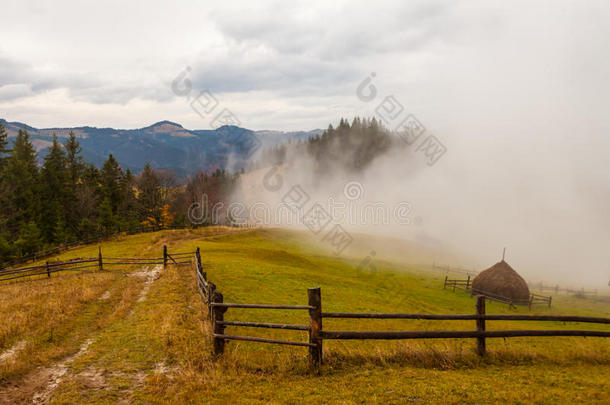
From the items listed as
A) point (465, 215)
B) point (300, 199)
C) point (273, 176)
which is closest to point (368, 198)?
point (300, 199)

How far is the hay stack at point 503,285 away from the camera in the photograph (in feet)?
148

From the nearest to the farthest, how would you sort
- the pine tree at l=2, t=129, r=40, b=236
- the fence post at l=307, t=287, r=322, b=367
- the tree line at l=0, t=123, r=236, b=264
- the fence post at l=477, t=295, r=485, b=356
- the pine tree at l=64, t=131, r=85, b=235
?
the fence post at l=307, t=287, r=322, b=367, the fence post at l=477, t=295, r=485, b=356, the tree line at l=0, t=123, r=236, b=264, the pine tree at l=2, t=129, r=40, b=236, the pine tree at l=64, t=131, r=85, b=235

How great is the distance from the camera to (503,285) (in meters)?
45.6

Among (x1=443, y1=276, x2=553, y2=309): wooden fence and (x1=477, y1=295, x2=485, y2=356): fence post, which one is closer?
(x1=477, y1=295, x2=485, y2=356): fence post

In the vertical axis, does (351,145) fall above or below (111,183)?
above

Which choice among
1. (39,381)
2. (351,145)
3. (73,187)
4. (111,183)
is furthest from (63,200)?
(351,145)

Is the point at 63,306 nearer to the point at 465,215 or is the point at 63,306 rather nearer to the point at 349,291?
the point at 349,291

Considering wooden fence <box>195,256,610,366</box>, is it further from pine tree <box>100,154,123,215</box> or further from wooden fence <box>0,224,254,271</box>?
pine tree <box>100,154,123,215</box>

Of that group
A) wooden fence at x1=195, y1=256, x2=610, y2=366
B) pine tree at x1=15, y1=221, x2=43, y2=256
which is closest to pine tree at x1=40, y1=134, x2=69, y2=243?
pine tree at x1=15, y1=221, x2=43, y2=256

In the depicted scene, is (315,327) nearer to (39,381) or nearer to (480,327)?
(480,327)

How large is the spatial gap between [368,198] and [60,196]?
368ft

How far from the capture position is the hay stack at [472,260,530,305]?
45.0 metres

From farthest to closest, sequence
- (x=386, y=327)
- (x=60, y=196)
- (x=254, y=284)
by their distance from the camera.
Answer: (x=60, y=196) → (x=254, y=284) → (x=386, y=327)

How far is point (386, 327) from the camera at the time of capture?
19.5m
